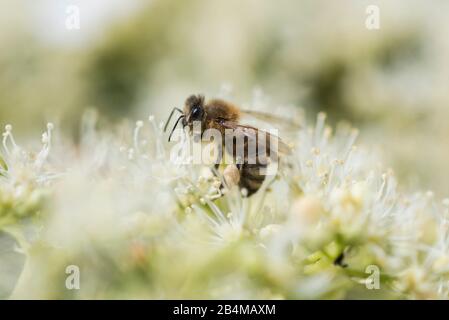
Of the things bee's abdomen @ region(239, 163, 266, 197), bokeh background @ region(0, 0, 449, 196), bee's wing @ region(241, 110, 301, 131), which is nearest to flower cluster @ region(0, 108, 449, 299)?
bee's abdomen @ region(239, 163, 266, 197)

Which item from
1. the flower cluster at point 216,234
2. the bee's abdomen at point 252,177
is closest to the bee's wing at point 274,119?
the flower cluster at point 216,234

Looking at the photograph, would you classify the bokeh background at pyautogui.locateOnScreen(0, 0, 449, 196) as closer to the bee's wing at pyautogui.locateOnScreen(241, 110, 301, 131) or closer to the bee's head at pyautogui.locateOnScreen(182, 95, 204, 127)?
the bee's wing at pyautogui.locateOnScreen(241, 110, 301, 131)

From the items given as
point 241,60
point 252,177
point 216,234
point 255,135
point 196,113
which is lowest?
point 216,234

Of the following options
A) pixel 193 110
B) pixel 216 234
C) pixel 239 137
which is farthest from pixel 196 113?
pixel 216 234

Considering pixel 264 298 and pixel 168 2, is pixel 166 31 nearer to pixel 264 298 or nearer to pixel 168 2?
pixel 168 2

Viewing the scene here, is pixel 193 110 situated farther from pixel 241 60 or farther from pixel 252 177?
pixel 241 60
